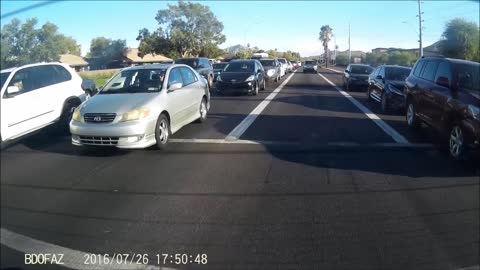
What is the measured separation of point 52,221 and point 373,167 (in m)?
4.27

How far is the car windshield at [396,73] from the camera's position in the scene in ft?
42.2

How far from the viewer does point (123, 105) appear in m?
6.57

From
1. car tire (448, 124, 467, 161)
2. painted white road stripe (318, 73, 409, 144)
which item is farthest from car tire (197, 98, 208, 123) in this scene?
car tire (448, 124, 467, 161)

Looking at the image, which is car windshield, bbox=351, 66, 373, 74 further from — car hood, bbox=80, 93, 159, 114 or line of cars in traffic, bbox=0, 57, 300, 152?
car hood, bbox=80, 93, 159, 114

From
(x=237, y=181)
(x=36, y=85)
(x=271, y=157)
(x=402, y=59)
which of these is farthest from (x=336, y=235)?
(x=402, y=59)

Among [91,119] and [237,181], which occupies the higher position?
[91,119]

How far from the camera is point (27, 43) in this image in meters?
2.75

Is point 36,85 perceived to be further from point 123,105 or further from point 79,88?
point 79,88

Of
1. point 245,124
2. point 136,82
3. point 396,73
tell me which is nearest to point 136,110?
point 136,82

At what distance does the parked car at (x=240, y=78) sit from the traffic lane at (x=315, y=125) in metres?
3.16

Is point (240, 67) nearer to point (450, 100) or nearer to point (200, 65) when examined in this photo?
point (200, 65)

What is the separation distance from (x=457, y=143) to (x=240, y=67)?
12.5m

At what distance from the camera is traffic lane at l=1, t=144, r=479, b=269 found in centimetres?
333

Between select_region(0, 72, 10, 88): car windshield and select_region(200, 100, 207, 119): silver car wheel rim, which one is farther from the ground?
select_region(0, 72, 10, 88): car windshield
